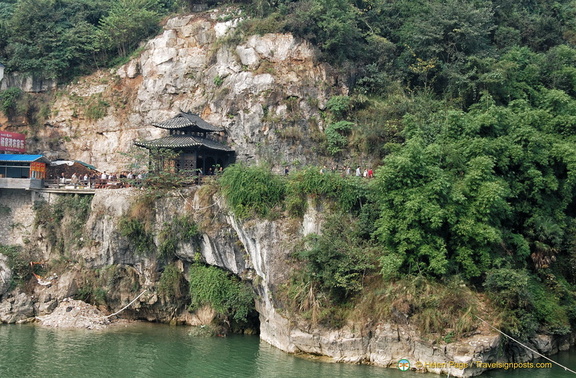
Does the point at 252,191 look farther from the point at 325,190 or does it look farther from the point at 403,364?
the point at 403,364

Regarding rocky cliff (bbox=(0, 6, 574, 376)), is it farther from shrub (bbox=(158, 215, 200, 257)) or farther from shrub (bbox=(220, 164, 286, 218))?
shrub (bbox=(220, 164, 286, 218))

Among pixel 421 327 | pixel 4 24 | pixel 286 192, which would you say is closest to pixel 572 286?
pixel 421 327

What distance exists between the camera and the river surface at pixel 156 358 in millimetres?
19562

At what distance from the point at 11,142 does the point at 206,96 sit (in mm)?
11359

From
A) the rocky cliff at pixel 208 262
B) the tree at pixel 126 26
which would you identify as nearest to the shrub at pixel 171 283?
the rocky cliff at pixel 208 262

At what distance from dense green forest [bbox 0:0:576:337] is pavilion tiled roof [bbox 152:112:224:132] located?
595 centimetres

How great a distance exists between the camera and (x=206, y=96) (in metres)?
33.4

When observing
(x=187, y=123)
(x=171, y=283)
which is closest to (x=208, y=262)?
(x=171, y=283)

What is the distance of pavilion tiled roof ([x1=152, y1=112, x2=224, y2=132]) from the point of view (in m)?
29.5

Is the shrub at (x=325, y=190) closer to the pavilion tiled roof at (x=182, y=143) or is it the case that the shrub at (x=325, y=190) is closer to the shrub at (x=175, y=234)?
the shrub at (x=175, y=234)

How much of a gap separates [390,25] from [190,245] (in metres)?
19.0

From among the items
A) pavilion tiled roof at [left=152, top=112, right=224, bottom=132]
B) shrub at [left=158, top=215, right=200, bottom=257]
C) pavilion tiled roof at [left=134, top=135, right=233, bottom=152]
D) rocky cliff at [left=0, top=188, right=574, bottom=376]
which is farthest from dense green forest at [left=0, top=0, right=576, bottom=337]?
pavilion tiled roof at [left=152, top=112, right=224, bottom=132]

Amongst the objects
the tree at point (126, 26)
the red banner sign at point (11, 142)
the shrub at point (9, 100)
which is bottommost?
the red banner sign at point (11, 142)

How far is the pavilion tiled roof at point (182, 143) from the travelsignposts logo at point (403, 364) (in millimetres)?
14786
